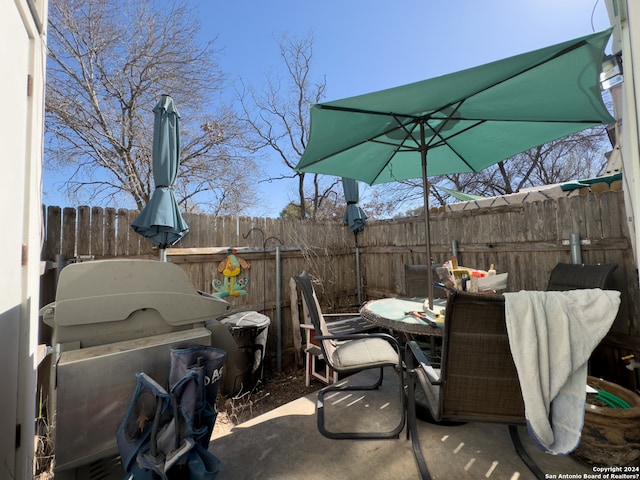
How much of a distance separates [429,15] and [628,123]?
512 centimetres

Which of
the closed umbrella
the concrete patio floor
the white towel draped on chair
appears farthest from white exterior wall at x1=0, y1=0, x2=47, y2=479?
the closed umbrella

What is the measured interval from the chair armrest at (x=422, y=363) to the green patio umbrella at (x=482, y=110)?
2.64 ft

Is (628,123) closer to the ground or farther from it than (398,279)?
farther from it

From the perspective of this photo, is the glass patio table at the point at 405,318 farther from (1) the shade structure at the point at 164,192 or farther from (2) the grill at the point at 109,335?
(1) the shade structure at the point at 164,192

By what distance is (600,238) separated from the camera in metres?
2.73

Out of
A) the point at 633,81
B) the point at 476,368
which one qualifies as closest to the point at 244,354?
the point at 476,368

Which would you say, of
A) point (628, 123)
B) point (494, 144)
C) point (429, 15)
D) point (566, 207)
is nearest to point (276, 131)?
point (429, 15)

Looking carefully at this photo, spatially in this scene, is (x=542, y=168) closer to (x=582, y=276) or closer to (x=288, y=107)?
(x=288, y=107)

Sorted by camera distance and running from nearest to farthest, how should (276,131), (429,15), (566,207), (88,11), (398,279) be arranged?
(566,207), (429,15), (398,279), (88,11), (276,131)

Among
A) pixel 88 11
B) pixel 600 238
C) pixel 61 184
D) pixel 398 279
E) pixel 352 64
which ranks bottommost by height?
pixel 398 279

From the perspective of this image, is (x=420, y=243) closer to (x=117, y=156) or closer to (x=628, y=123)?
(x=628, y=123)

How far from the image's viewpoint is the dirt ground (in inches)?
118

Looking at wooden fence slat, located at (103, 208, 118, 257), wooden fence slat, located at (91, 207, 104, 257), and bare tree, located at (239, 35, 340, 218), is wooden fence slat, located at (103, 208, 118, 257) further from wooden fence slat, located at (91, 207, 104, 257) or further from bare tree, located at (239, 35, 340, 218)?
bare tree, located at (239, 35, 340, 218)

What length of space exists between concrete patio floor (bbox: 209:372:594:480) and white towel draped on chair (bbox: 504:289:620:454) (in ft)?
2.09
